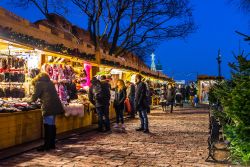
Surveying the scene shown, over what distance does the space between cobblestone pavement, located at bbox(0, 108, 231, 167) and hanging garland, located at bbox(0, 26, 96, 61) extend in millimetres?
2643

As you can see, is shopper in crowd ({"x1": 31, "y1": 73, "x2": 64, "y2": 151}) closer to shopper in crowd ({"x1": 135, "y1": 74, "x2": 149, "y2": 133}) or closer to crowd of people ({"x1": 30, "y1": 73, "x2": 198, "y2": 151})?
A: crowd of people ({"x1": 30, "y1": 73, "x2": 198, "y2": 151})

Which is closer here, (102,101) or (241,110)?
(241,110)

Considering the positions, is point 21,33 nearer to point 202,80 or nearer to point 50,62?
point 50,62

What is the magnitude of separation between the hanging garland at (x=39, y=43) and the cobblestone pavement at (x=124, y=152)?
264 cm

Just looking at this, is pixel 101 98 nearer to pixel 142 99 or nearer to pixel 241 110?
pixel 142 99

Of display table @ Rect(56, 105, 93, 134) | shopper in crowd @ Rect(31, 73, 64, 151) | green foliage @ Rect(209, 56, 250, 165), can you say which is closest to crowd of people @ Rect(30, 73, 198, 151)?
shopper in crowd @ Rect(31, 73, 64, 151)

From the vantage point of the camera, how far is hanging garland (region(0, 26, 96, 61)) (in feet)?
30.2

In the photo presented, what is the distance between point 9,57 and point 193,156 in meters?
6.06

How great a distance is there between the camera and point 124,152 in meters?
8.69

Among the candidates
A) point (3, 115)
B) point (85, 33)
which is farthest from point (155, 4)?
point (3, 115)

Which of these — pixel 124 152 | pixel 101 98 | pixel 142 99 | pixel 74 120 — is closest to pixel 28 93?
pixel 74 120

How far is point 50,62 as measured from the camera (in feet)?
42.8

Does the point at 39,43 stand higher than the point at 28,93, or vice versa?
the point at 39,43

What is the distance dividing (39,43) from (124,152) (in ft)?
13.3
